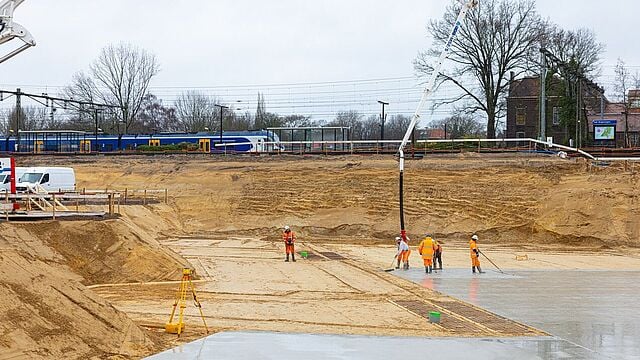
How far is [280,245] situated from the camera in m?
40.3

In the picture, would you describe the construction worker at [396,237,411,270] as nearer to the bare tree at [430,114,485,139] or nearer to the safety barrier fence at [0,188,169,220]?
the safety barrier fence at [0,188,169,220]

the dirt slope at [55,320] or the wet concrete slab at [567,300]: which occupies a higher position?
the dirt slope at [55,320]

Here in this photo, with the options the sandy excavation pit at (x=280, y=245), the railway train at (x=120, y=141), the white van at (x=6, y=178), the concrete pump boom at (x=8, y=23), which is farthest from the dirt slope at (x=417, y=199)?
the concrete pump boom at (x=8, y=23)

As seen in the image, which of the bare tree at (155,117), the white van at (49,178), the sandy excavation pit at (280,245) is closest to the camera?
the sandy excavation pit at (280,245)

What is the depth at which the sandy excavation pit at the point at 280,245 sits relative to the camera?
1594 cm

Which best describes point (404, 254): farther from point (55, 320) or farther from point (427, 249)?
point (55, 320)

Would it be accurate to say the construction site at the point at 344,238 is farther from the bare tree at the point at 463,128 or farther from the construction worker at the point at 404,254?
the bare tree at the point at 463,128

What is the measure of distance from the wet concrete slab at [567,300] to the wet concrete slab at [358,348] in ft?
3.32

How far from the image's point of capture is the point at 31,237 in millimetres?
25422

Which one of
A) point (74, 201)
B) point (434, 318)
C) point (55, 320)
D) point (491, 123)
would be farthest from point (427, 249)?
point (491, 123)

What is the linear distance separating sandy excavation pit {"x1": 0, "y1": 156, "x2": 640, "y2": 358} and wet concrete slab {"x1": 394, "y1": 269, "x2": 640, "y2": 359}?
0.99 metres

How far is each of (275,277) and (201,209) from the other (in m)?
22.5

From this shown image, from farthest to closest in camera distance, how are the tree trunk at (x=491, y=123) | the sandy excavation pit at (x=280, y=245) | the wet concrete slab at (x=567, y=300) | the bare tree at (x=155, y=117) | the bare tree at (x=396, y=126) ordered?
1. the bare tree at (x=396, y=126)
2. the bare tree at (x=155, y=117)
3. the tree trunk at (x=491, y=123)
4. the wet concrete slab at (x=567, y=300)
5. the sandy excavation pit at (x=280, y=245)

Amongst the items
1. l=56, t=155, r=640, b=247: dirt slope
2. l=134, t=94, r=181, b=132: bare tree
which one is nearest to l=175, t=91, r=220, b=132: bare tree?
l=134, t=94, r=181, b=132: bare tree
